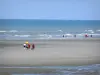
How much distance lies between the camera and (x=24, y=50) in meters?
1.99

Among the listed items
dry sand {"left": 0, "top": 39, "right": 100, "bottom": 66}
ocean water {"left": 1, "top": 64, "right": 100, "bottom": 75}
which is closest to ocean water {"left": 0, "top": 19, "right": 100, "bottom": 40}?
dry sand {"left": 0, "top": 39, "right": 100, "bottom": 66}

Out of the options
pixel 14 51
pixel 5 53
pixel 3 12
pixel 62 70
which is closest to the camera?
pixel 3 12

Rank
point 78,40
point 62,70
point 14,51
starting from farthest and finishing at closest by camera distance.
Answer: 1. point 78,40
2. point 14,51
3. point 62,70

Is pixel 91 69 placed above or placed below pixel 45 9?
below

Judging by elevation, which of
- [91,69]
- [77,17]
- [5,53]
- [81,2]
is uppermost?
[81,2]

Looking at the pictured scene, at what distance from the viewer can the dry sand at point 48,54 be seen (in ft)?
6.28

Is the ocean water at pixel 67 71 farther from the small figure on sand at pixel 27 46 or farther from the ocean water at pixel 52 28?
the ocean water at pixel 52 28

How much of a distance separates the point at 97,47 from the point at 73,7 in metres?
0.49

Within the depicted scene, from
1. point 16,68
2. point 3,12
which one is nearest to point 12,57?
point 16,68

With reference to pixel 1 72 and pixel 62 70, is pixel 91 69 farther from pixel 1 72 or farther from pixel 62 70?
pixel 1 72

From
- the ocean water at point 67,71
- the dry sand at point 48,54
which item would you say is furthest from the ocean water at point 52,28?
the ocean water at point 67,71

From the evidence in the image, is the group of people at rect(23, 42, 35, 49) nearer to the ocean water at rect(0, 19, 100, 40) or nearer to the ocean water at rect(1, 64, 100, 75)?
the ocean water at rect(0, 19, 100, 40)

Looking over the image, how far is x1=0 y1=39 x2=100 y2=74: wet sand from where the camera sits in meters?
1.91

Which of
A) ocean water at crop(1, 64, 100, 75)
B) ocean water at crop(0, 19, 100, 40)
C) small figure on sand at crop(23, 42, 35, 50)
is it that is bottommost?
ocean water at crop(1, 64, 100, 75)
